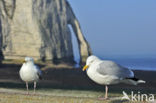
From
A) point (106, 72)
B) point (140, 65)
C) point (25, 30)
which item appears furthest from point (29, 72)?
point (140, 65)

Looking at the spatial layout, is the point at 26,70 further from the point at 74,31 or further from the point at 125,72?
the point at 74,31

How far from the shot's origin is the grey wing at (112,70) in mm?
8316

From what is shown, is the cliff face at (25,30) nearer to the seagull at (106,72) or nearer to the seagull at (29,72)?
the seagull at (29,72)

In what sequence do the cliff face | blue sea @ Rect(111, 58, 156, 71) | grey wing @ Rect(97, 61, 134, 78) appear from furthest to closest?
blue sea @ Rect(111, 58, 156, 71) < the cliff face < grey wing @ Rect(97, 61, 134, 78)

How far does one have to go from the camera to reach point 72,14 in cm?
4862

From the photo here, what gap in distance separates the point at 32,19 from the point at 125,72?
30.1 m

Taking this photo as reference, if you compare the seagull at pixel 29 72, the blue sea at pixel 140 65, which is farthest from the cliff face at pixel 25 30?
the seagull at pixel 29 72

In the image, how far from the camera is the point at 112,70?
27.8 ft

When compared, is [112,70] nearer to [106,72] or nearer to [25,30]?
[106,72]

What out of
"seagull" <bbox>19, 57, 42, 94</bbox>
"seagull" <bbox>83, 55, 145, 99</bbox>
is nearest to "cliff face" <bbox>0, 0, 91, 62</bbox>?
"seagull" <bbox>19, 57, 42, 94</bbox>

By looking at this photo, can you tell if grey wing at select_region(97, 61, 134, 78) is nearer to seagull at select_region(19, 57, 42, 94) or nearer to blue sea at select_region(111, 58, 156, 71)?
seagull at select_region(19, 57, 42, 94)

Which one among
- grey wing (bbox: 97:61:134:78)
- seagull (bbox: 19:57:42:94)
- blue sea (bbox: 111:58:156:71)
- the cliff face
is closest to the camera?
grey wing (bbox: 97:61:134:78)

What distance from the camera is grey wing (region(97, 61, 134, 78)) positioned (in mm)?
8316

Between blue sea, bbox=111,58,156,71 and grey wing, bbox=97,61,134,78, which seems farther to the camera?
blue sea, bbox=111,58,156,71
